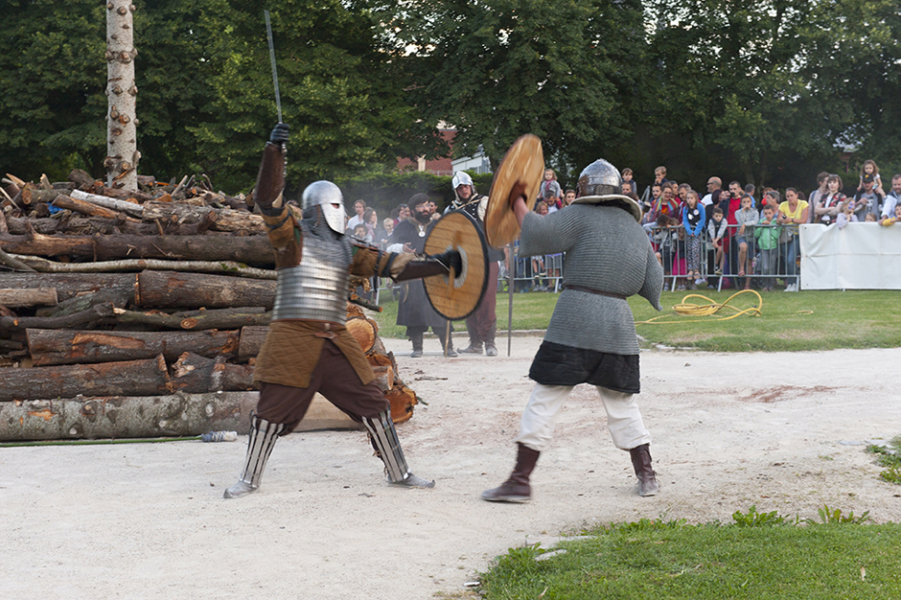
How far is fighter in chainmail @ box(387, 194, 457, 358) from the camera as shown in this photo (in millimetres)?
10672

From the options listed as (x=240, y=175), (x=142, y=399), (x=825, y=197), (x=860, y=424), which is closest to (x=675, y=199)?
(x=825, y=197)

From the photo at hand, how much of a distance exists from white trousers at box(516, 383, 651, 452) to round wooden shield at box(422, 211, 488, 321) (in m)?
0.66

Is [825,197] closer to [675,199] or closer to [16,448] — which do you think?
[675,199]

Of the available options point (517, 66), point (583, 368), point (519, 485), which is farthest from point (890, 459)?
point (517, 66)

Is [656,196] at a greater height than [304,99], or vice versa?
[304,99]

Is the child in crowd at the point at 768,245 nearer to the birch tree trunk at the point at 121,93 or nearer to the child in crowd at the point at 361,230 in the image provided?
the child in crowd at the point at 361,230

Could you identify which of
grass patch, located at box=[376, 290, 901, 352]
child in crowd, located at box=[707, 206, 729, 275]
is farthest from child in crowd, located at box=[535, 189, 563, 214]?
child in crowd, located at box=[707, 206, 729, 275]

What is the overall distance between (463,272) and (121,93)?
6629 millimetres

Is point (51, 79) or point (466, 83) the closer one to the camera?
point (51, 79)

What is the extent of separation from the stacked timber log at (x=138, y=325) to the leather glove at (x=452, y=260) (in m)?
1.77

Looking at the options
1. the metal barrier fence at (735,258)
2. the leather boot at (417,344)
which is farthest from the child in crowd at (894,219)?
the leather boot at (417,344)

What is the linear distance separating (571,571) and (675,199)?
43.5 feet

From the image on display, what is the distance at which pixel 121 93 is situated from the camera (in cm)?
1009

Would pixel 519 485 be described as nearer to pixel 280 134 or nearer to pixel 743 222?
pixel 280 134
